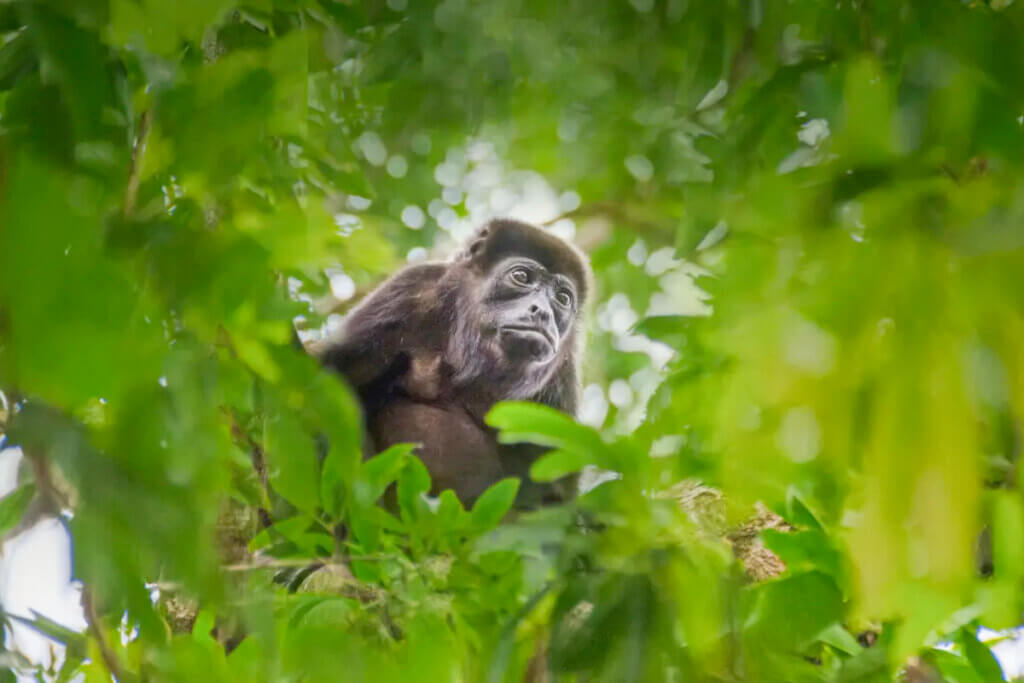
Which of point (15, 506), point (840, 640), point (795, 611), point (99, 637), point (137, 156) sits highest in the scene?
point (137, 156)

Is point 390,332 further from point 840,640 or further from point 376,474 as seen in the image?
point 840,640

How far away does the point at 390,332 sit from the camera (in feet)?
3.22

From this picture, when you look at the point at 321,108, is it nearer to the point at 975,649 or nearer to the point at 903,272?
the point at 903,272

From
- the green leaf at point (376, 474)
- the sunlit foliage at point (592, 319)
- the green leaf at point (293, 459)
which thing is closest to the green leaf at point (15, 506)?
the sunlit foliage at point (592, 319)

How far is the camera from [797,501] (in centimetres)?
76

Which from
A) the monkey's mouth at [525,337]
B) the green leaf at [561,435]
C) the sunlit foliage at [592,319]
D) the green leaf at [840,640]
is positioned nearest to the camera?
the sunlit foliage at [592,319]

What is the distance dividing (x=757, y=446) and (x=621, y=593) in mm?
156

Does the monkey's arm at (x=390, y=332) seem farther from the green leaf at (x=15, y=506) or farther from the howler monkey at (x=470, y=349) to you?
the green leaf at (x=15, y=506)

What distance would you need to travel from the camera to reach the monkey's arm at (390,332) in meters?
0.98

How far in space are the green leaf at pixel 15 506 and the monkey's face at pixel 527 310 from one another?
18.6 inches

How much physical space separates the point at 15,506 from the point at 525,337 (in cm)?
49

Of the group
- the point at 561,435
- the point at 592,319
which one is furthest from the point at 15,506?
the point at 592,319

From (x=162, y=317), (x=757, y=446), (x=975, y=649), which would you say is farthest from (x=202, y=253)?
(x=975, y=649)

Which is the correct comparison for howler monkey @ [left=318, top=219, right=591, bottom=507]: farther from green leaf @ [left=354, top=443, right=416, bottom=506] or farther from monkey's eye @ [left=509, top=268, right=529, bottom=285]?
green leaf @ [left=354, top=443, right=416, bottom=506]
